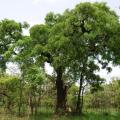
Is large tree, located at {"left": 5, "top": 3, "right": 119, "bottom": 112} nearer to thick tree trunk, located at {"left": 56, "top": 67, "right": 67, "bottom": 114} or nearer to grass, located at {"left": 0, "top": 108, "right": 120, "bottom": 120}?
thick tree trunk, located at {"left": 56, "top": 67, "right": 67, "bottom": 114}

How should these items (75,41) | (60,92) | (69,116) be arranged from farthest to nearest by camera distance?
(60,92), (69,116), (75,41)

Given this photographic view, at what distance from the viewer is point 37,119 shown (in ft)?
57.7

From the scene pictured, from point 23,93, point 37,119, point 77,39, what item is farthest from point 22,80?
point 77,39

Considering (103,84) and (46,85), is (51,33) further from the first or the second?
(103,84)

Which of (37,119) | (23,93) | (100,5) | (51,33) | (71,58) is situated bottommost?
(37,119)

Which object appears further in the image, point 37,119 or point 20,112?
point 20,112

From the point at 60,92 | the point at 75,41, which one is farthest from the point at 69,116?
the point at 75,41

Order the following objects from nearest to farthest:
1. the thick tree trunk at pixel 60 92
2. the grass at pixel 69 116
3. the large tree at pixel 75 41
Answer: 1. the grass at pixel 69 116
2. the large tree at pixel 75 41
3. the thick tree trunk at pixel 60 92

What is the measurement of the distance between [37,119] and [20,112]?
57.4 inches

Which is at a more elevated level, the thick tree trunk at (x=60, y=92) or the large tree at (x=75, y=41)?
the large tree at (x=75, y=41)

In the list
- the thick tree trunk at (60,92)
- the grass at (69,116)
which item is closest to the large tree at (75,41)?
the thick tree trunk at (60,92)

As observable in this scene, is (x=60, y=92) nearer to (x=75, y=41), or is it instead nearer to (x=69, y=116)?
(x=69, y=116)

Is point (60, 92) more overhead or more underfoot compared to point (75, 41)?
more underfoot

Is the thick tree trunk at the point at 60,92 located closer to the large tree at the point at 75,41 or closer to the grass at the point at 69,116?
the large tree at the point at 75,41
